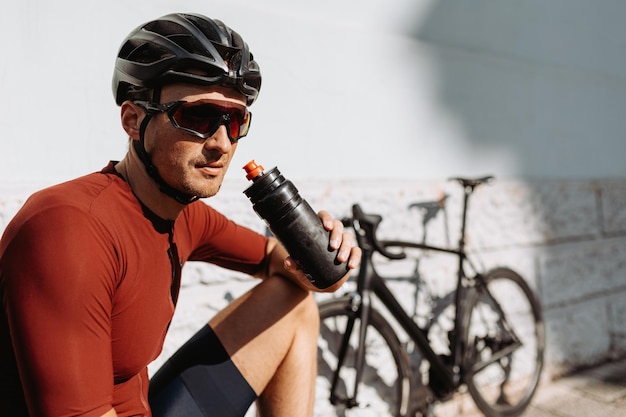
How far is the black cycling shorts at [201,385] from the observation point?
177 cm

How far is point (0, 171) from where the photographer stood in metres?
1.97

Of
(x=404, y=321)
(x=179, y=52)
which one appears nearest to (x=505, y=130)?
(x=404, y=321)

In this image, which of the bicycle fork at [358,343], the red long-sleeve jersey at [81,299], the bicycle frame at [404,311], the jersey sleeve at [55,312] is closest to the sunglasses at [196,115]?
the red long-sleeve jersey at [81,299]

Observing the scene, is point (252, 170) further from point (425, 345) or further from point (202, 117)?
point (425, 345)

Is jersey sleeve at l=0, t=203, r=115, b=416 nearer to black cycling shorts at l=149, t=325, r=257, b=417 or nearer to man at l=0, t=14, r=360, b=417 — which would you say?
man at l=0, t=14, r=360, b=417

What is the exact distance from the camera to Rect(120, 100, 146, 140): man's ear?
158 cm

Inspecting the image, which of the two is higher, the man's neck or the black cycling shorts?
the man's neck

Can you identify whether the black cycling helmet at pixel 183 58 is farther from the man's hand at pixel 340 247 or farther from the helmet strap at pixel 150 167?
the man's hand at pixel 340 247

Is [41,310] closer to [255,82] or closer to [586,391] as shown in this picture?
[255,82]

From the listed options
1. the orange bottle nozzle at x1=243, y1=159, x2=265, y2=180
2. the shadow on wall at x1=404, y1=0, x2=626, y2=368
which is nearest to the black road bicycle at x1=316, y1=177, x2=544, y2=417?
the shadow on wall at x1=404, y1=0, x2=626, y2=368

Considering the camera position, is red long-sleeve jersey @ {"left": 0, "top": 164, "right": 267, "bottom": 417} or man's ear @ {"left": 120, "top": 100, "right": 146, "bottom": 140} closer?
red long-sleeve jersey @ {"left": 0, "top": 164, "right": 267, "bottom": 417}

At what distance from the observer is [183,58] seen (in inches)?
58.5

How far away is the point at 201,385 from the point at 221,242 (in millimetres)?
474

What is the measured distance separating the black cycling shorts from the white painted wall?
2.51ft
